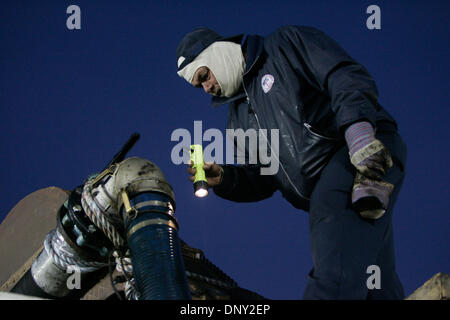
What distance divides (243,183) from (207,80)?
0.54 meters

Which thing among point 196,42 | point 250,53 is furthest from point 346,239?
point 196,42

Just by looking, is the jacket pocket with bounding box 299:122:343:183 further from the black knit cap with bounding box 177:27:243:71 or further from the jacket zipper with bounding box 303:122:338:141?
the black knit cap with bounding box 177:27:243:71

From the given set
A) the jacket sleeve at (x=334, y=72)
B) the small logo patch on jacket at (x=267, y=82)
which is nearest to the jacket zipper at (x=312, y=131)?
the jacket sleeve at (x=334, y=72)

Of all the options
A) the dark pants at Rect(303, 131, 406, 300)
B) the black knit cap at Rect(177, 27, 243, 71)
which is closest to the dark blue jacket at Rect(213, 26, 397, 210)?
the dark pants at Rect(303, 131, 406, 300)

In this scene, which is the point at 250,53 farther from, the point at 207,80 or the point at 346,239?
the point at 346,239

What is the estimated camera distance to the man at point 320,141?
1.95 m

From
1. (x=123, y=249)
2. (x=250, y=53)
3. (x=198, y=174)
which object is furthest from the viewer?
(x=250, y=53)

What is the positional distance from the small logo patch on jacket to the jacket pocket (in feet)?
0.87


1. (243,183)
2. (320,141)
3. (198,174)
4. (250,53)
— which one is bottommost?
(243,183)

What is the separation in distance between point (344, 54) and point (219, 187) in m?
0.93

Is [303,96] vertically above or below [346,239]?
above

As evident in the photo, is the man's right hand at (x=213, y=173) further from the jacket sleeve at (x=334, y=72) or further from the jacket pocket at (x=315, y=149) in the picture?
the jacket sleeve at (x=334, y=72)

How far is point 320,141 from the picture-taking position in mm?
2307
